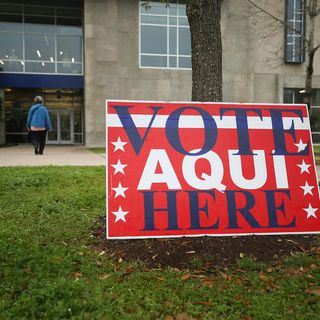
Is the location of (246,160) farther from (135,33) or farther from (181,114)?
(135,33)

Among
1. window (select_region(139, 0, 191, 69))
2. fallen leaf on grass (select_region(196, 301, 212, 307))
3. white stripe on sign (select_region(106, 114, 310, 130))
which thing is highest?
window (select_region(139, 0, 191, 69))

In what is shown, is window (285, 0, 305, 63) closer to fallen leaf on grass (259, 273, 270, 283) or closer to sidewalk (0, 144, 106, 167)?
sidewalk (0, 144, 106, 167)

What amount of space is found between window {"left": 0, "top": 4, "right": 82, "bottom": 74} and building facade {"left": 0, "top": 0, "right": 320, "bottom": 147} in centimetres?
A: 5

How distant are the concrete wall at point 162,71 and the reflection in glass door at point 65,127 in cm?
454

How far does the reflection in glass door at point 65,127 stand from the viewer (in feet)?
81.9

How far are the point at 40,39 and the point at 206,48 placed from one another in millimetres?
20472

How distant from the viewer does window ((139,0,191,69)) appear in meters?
21.2

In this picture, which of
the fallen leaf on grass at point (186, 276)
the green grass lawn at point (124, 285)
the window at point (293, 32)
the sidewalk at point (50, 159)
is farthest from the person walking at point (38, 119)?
the window at point (293, 32)

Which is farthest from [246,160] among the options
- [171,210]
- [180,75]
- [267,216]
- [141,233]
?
[180,75]

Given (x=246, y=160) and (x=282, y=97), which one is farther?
(x=282, y=97)

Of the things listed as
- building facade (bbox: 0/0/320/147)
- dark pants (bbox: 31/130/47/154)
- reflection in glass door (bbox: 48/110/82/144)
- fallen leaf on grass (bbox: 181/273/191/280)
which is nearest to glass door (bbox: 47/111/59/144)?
reflection in glass door (bbox: 48/110/82/144)

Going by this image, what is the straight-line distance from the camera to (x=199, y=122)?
402cm

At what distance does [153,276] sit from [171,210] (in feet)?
2.61

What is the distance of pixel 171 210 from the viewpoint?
12.3ft
